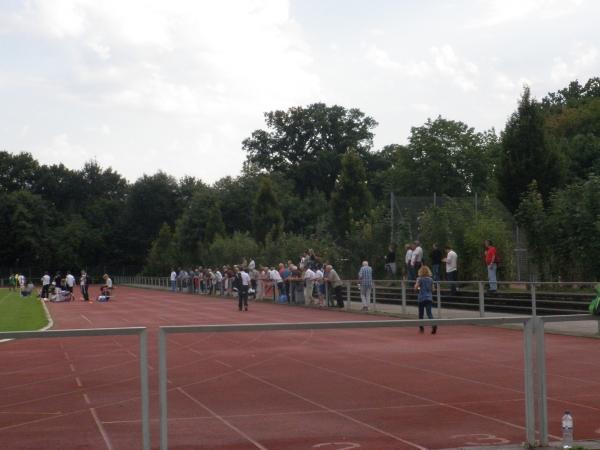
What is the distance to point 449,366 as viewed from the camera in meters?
8.14

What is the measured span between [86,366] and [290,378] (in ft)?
5.41

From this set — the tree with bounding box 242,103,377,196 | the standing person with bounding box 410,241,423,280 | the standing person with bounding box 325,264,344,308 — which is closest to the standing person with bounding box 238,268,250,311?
the standing person with bounding box 325,264,344,308

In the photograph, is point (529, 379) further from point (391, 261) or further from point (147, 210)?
point (147, 210)

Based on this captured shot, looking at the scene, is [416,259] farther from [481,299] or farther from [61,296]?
[61,296]

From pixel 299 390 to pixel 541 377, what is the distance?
7.02ft

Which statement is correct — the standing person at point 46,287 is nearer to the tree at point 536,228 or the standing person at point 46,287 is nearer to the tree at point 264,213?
A: the tree at point 264,213

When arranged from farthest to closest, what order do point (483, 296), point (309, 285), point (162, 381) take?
point (309, 285) → point (483, 296) → point (162, 381)

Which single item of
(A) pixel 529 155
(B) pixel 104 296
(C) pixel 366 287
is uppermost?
(A) pixel 529 155

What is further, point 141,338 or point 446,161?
point 446,161

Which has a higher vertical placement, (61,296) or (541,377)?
(61,296)

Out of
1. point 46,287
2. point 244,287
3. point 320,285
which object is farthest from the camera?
point 46,287

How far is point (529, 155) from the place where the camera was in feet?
115

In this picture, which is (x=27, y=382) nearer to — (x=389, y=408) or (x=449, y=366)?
(x=389, y=408)

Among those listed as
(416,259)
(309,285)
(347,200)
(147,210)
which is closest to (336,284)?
(309,285)
